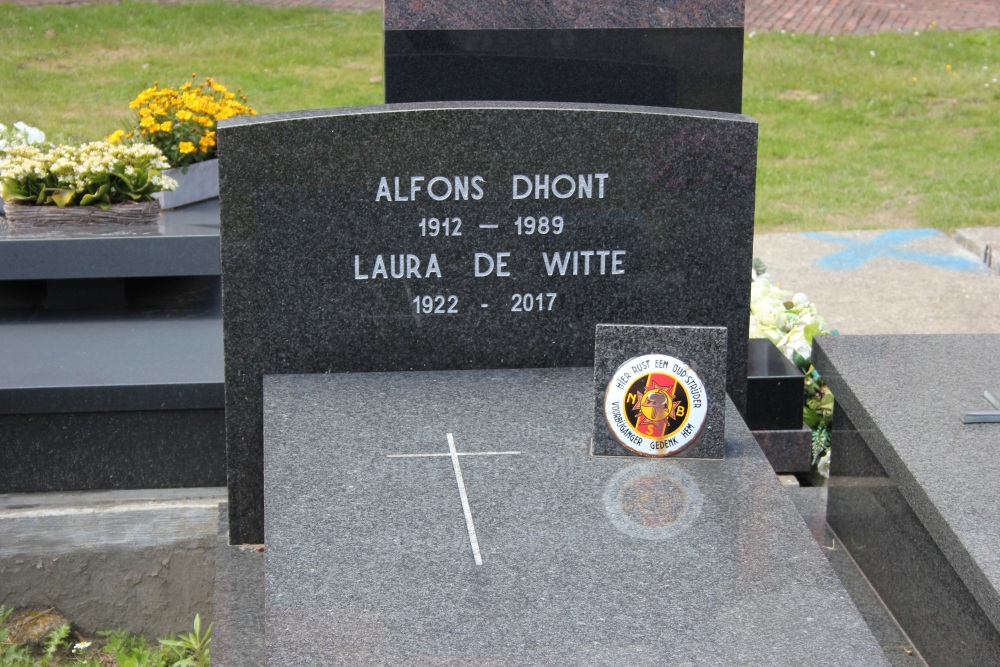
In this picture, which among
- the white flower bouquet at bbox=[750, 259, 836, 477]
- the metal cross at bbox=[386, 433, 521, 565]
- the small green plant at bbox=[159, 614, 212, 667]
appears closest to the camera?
the metal cross at bbox=[386, 433, 521, 565]

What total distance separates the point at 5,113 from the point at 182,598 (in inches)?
314

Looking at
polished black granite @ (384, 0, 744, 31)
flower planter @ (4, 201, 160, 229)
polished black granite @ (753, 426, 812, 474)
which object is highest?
polished black granite @ (384, 0, 744, 31)

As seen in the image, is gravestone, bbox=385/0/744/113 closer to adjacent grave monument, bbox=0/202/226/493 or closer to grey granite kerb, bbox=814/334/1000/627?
adjacent grave monument, bbox=0/202/226/493

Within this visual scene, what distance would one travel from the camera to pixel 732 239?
10.9ft

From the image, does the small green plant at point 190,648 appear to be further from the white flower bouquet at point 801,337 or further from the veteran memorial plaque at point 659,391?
the white flower bouquet at point 801,337

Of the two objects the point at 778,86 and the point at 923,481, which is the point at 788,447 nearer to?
the point at 923,481

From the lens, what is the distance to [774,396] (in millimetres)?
3932

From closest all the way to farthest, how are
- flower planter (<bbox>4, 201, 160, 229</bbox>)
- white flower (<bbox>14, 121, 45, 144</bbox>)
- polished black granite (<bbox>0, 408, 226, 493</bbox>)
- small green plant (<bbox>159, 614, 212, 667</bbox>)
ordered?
small green plant (<bbox>159, 614, 212, 667</bbox>), polished black granite (<bbox>0, 408, 226, 493</bbox>), flower planter (<bbox>4, 201, 160, 229</bbox>), white flower (<bbox>14, 121, 45, 144</bbox>)

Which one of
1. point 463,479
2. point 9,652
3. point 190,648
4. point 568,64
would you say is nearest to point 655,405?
point 463,479

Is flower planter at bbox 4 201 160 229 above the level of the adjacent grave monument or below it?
above

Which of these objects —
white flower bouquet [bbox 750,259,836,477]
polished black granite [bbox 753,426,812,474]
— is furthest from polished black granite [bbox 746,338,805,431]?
white flower bouquet [bbox 750,259,836,477]

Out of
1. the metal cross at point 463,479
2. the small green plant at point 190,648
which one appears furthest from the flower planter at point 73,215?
the metal cross at point 463,479

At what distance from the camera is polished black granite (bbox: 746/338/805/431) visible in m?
3.91

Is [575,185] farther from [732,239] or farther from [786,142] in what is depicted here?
[786,142]
